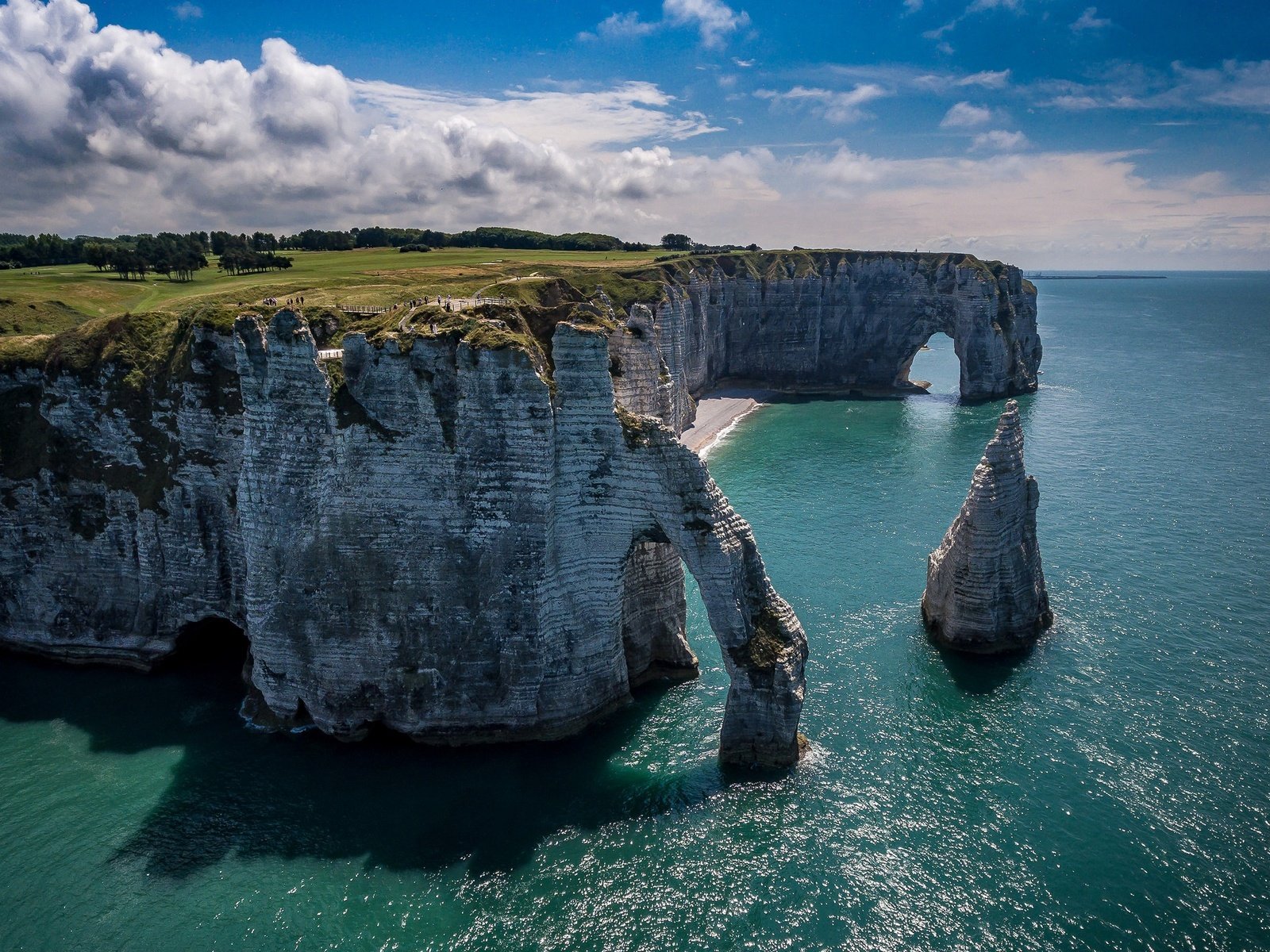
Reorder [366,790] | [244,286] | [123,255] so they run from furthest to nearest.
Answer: [123,255]
[244,286]
[366,790]

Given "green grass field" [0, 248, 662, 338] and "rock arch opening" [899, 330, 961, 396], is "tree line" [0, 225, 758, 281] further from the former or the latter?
"rock arch opening" [899, 330, 961, 396]

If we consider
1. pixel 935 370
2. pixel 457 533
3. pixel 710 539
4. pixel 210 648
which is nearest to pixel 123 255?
pixel 210 648

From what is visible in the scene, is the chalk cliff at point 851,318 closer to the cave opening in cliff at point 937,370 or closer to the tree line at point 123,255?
the cave opening in cliff at point 937,370

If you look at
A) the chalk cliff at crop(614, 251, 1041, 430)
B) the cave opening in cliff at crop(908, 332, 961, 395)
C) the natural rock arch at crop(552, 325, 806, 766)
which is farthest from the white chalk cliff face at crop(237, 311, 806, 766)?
the cave opening in cliff at crop(908, 332, 961, 395)

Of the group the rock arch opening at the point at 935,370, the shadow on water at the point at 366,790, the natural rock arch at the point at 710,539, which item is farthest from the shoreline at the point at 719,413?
the shadow on water at the point at 366,790

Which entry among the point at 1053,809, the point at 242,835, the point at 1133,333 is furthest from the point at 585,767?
the point at 1133,333

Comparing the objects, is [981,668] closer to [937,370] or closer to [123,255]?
[123,255]
